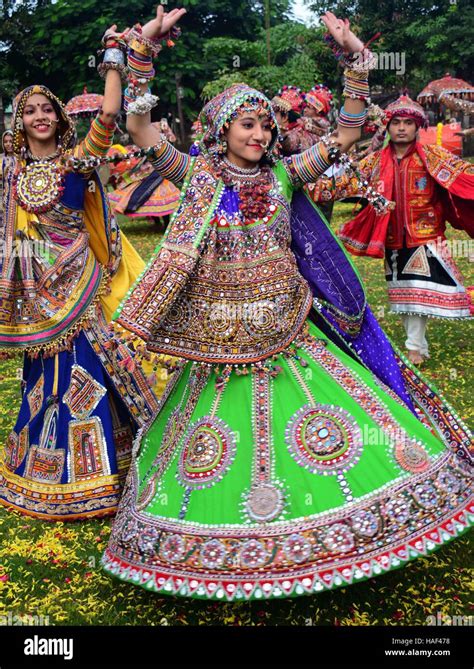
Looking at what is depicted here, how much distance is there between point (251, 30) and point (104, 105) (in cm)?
2034

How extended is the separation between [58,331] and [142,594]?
1.66 metres

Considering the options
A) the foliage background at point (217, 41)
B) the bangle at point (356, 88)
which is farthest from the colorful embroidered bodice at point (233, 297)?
the foliage background at point (217, 41)

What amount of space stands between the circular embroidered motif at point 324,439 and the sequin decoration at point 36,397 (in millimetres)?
1855

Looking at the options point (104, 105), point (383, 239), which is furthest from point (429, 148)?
point (104, 105)

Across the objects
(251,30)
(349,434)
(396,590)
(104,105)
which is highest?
(251,30)

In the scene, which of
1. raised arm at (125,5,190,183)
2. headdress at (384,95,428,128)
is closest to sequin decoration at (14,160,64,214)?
raised arm at (125,5,190,183)

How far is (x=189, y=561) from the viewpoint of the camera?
3.18 meters

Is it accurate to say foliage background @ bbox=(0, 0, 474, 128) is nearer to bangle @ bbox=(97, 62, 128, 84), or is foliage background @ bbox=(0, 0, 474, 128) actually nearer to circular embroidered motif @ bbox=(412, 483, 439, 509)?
bangle @ bbox=(97, 62, 128, 84)

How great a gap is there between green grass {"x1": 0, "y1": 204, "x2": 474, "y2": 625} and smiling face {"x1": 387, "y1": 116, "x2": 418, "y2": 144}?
3.81 m

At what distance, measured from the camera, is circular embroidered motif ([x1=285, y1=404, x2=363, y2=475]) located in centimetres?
331

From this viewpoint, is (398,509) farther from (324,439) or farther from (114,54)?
(114,54)

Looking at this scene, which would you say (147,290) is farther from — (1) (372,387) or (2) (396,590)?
(2) (396,590)

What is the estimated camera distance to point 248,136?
365 centimetres

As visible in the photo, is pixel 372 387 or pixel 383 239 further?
pixel 383 239
